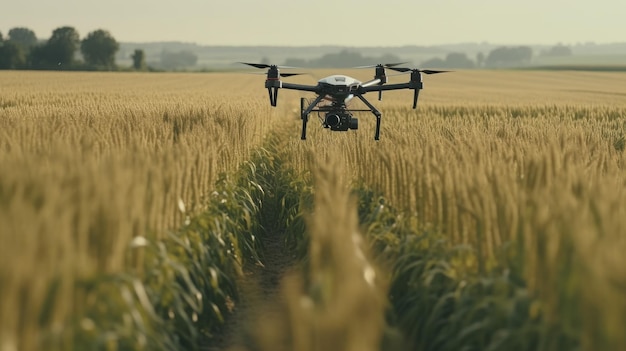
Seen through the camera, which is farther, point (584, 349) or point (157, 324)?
point (157, 324)

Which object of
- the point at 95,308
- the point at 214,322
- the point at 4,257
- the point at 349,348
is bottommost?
the point at 214,322

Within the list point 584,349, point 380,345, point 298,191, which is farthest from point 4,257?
point 298,191

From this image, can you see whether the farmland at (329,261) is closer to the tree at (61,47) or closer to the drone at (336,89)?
the drone at (336,89)

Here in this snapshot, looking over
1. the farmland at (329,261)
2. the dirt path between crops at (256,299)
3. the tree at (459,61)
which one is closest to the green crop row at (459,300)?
the farmland at (329,261)

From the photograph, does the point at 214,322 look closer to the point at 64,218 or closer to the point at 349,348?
the point at 64,218

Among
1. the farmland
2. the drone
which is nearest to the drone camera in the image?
the drone

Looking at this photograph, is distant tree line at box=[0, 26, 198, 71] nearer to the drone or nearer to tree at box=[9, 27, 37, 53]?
tree at box=[9, 27, 37, 53]
